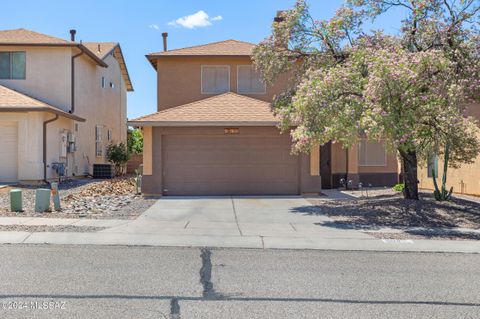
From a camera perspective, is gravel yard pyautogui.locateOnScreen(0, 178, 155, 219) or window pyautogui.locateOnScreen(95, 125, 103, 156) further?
window pyautogui.locateOnScreen(95, 125, 103, 156)

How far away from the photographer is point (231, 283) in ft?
21.2

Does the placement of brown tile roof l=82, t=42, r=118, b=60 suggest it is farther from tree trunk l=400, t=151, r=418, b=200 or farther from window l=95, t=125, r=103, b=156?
tree trunk l=400, t=151, r=418, b=200

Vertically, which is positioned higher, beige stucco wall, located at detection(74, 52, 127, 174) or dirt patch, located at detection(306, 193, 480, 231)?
beige stucco wall, located at detection(74, 52, 127, 174)

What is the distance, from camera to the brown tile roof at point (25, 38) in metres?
22.3

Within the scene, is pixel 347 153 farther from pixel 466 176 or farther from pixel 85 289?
pixel 85 289

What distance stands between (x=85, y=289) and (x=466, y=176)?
15869 millimetres

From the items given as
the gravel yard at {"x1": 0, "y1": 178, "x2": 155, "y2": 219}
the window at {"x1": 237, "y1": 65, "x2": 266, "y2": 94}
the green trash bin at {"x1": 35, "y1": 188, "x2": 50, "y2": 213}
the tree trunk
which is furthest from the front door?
the green trash bin at {"x1": 35, "y1": 188, "x2": 50, "y2": 213}

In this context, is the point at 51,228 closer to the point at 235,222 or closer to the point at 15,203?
the point at 15,203

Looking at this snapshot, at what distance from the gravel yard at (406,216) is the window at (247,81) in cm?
836

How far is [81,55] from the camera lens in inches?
926

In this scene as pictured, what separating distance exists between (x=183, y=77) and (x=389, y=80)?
12577mm

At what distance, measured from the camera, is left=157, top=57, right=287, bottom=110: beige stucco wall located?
851 inches

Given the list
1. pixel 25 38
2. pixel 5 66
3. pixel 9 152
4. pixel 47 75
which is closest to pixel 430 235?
pixel 9 152

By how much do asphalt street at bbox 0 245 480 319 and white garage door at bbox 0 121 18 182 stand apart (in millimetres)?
12641
